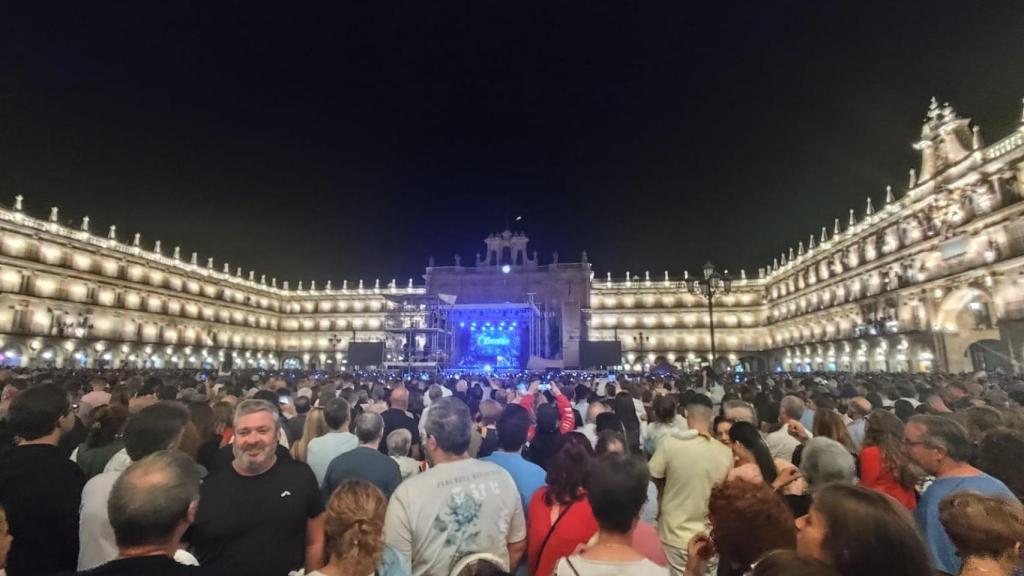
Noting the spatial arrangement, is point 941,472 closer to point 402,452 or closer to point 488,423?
point 402,452

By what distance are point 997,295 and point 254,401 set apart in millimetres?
37765

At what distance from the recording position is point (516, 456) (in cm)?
409

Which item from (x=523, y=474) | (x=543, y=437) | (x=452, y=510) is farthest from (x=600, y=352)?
(x=452, y=510)

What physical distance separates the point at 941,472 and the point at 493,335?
130ft

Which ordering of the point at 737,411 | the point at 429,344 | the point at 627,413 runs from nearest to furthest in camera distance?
the point at 737,411 < the point at 627,413 < the point at 429,344

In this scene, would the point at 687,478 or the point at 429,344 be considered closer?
the point at 687,478

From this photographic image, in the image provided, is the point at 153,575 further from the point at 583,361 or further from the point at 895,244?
the point at 895,244

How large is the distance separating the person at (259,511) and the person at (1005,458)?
4.82m

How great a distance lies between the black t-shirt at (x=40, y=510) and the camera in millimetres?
3045

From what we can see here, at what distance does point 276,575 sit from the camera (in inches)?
119

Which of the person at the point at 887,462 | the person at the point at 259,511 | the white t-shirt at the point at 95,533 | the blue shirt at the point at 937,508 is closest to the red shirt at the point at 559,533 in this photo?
the person at the point at 259,511

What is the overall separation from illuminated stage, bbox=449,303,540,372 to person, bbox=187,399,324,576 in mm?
36138

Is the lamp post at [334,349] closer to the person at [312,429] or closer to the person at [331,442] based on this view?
the person at [312,429]

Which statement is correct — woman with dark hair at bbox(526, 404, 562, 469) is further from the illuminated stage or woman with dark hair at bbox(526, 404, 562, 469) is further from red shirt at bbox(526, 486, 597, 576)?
the illuminated stage
